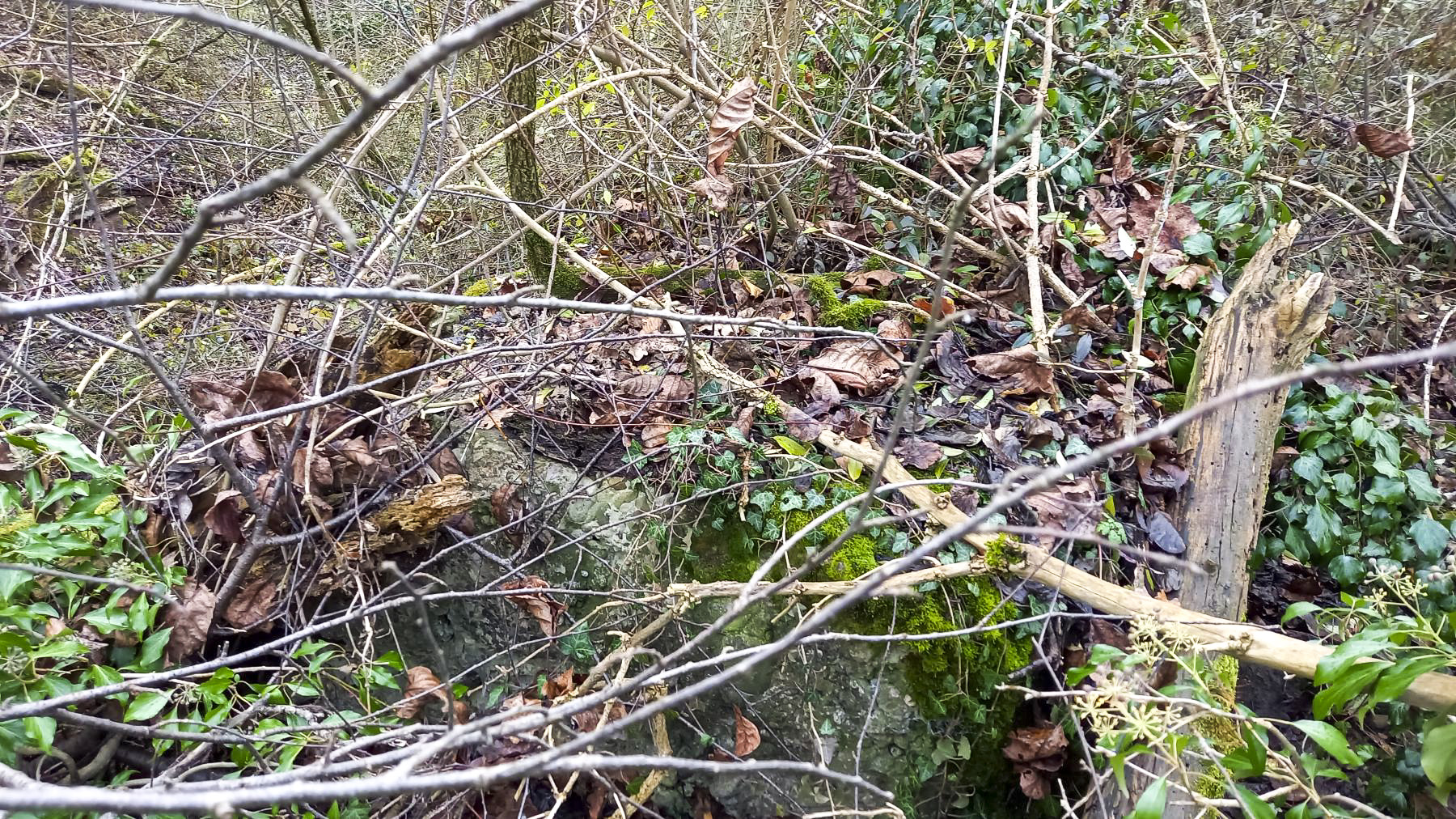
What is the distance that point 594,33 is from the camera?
3285mm

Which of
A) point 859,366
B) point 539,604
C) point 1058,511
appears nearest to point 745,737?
point 539,604

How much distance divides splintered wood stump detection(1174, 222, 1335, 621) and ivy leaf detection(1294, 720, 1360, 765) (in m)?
0.76

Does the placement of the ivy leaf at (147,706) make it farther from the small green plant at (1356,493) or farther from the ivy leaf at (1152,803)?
the small green plant at (1356,493)

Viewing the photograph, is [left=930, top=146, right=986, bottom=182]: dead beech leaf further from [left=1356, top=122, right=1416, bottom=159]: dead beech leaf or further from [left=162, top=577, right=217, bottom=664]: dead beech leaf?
[left=162, top=577, right=217, bottom=664]: dead beech leaf

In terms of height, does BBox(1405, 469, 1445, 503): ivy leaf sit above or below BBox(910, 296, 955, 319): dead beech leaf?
below

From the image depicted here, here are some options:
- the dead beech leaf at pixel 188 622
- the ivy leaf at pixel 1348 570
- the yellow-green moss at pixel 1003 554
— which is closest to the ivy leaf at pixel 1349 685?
the yellow-green moss at pixel 1003 554

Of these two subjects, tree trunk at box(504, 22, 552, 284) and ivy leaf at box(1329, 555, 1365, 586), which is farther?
tree trunk at box(504, 22, 552, 284)

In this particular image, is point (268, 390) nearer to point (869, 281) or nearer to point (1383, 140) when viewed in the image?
point (869, 281)

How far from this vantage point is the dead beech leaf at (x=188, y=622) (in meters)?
2.29

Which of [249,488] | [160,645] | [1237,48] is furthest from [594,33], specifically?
[1237,48]

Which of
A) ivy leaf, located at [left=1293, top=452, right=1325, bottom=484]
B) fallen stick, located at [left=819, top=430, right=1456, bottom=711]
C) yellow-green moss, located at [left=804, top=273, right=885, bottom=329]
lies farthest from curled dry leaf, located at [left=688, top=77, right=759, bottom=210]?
ivy leaf, located at [left=1293, top=452, right=1325, bottom=484]

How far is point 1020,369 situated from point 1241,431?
0.76 m

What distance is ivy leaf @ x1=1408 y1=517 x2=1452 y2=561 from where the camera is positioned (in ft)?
7.64

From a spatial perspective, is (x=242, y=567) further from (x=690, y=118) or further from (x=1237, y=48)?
(x=1237, y=48)
